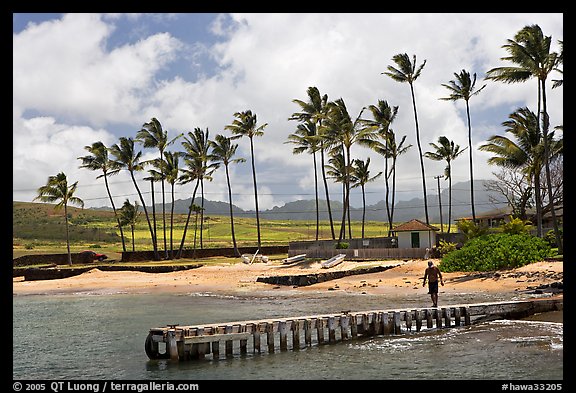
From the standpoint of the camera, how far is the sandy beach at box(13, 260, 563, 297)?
35625 millimetres

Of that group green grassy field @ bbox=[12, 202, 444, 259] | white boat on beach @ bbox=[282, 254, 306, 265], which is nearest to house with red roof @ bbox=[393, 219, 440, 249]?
white boat on beach @ bbox=[282, 254, 306, 265]

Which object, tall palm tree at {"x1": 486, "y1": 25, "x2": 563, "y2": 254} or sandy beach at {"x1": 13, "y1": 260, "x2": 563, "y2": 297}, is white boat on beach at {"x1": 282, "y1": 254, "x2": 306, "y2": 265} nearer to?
sandy beach at {"x1": 13, "y1": 260, "x2": 563, "y2": 297}

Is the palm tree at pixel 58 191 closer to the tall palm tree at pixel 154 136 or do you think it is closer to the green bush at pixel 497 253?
the tall palm tree at pixel 154 136

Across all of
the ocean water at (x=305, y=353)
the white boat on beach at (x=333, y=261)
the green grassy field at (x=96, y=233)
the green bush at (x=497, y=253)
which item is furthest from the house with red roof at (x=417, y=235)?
the green grassy field at (x=96, y=233)

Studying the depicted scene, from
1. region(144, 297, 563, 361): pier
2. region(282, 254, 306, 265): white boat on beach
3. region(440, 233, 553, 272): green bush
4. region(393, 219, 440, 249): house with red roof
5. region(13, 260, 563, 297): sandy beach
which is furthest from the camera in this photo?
region(282, 254, 306, 265): white boat on beach

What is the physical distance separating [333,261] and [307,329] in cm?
3111

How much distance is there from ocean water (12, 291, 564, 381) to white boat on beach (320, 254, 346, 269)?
1924 centimetres

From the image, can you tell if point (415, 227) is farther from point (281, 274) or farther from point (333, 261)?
point (281, 274)

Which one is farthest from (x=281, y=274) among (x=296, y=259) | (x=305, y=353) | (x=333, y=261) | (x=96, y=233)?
(x=96, y=233)

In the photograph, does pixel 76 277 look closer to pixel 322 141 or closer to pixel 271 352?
pixel 322 141

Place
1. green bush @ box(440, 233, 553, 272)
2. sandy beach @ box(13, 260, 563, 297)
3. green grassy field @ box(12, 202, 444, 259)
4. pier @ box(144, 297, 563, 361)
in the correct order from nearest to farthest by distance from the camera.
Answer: pier @ box(144, 297, 563, 361) < sandy beach @ box(13, 260, 563, 297) < green bush @ box(440, 233, 553, 272) < green grassy field @ box(12, 202, 444, 259)
